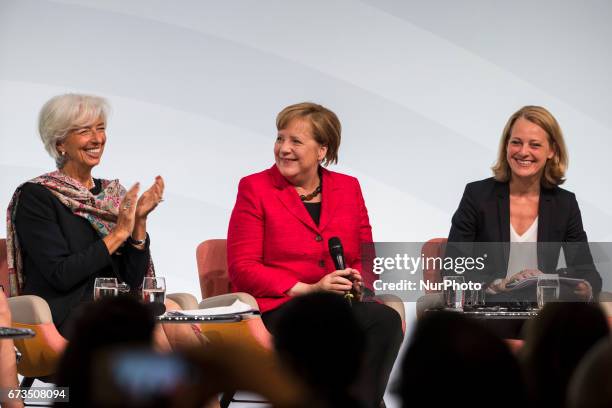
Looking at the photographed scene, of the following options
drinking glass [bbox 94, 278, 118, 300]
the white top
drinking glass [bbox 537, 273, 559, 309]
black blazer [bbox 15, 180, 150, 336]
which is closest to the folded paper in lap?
drinking glass [bbox 94, 278, 118, 300]

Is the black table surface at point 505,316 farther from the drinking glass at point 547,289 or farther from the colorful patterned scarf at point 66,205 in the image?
the colorful patterned scarf at point 66,205

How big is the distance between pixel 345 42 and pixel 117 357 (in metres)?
5.15

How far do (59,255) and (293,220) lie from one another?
1040mm

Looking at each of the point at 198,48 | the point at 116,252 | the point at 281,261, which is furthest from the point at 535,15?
the point at 116,252

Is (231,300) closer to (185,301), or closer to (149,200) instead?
(185,301)

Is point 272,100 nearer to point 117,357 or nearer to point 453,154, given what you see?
point 453,154

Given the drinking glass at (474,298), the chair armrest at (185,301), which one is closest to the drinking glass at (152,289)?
the chair armrest at (185,301)

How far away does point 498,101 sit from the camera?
5867 millimetres

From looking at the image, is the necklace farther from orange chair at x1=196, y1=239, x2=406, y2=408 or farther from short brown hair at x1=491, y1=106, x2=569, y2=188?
short brown hair at x1=491, y1=106, x2=569, y2=188

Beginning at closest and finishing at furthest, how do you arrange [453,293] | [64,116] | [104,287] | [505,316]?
[104,287] < [505,316] < [453,293] < [64,116]

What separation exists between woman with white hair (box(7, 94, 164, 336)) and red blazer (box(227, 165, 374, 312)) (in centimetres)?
42

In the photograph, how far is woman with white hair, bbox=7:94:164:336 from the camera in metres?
3.87

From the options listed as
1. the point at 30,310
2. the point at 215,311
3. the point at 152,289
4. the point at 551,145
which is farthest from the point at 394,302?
the point at 30,310

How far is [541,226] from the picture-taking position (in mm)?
4426
